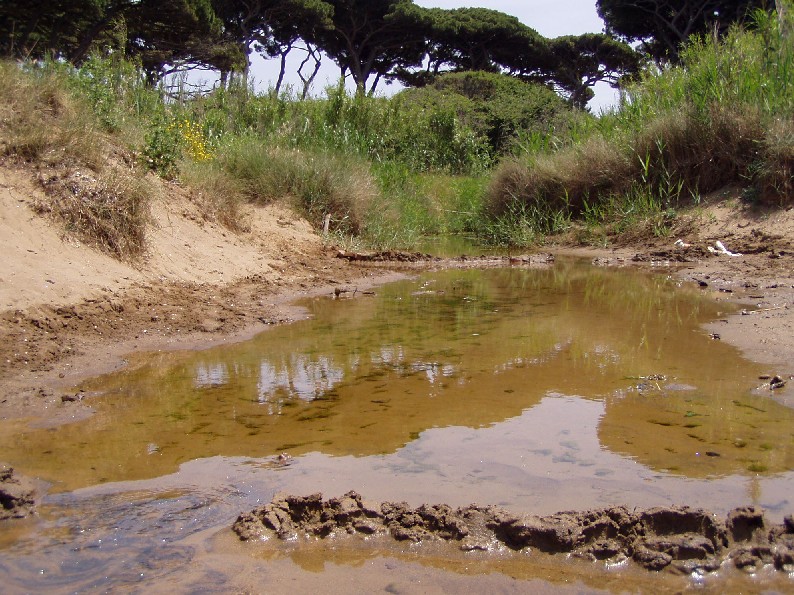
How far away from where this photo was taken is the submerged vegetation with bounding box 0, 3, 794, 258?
6.98 meters

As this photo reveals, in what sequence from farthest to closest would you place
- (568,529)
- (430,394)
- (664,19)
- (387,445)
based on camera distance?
(664,19) → (430,394) → (387,445) → (568,529)

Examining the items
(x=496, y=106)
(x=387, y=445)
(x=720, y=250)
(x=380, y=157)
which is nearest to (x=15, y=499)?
(x=387, y=445)

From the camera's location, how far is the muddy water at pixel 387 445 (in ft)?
7.92

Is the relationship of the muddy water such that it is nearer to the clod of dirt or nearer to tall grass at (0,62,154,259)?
the clod of dirt

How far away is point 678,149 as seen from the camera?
36.3ft

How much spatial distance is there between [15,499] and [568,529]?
1.95 metres

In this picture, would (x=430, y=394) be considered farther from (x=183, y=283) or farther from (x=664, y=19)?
(x=664, y=19)

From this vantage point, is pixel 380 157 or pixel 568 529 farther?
pixel 380 157

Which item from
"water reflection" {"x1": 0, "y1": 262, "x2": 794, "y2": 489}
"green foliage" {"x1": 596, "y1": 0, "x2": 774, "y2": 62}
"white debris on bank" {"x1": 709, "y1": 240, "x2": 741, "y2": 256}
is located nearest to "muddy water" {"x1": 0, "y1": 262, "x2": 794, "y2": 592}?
"water reflection" {"x1": 0, "y1": 262, "x2": 794, "y2": 489}

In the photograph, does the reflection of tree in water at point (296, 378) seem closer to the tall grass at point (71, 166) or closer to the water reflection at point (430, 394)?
the water reflection at point (430, 394)

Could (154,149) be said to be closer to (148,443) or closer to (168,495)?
(148,443)

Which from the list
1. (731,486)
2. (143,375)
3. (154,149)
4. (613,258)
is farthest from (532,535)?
(613,258)

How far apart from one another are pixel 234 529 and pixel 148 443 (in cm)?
104

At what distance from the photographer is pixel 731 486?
2852 millimetres
